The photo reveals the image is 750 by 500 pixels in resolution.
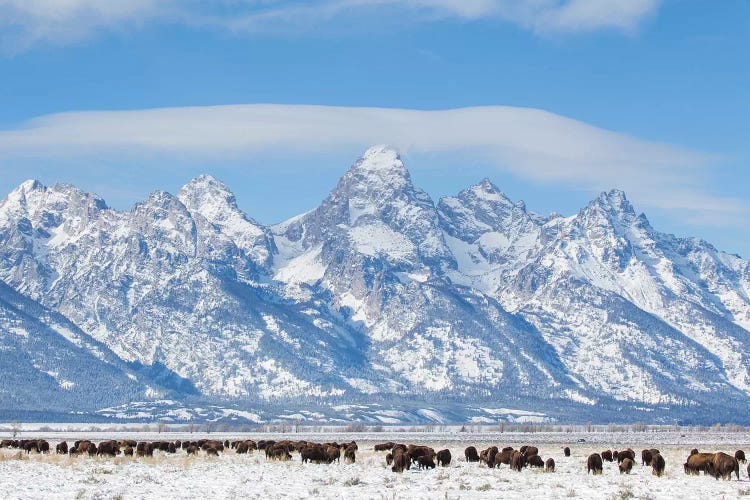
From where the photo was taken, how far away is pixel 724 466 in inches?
2359

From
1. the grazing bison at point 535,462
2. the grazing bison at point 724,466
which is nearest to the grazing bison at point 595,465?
the grazing bison at point 535,462

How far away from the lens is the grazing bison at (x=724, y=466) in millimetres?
59594

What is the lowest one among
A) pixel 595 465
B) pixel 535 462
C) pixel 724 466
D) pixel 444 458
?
pixel 444 458

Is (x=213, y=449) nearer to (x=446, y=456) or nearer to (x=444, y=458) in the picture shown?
(x=446, y=456)

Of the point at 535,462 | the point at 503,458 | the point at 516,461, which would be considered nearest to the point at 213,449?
the point at 503,458

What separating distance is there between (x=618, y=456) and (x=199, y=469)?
2935 cm

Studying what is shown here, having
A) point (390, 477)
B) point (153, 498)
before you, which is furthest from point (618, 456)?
point (153, 498)

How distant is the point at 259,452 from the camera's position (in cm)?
9606

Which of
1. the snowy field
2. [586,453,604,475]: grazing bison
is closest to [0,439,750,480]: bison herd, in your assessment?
[586,453,604,475]: grazing bison

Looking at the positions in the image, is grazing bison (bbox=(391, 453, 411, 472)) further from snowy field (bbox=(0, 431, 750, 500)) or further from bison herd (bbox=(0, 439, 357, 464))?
bison herd (bbox=(0, 439, 357, 464))

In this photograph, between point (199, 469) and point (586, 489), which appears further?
point (199, 469)

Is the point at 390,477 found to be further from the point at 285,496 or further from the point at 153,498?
the point at 153,498

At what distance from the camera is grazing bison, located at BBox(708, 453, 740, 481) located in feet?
196

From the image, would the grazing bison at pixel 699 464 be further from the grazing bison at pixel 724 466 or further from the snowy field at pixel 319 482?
the grazing bison at pixel 724 466
